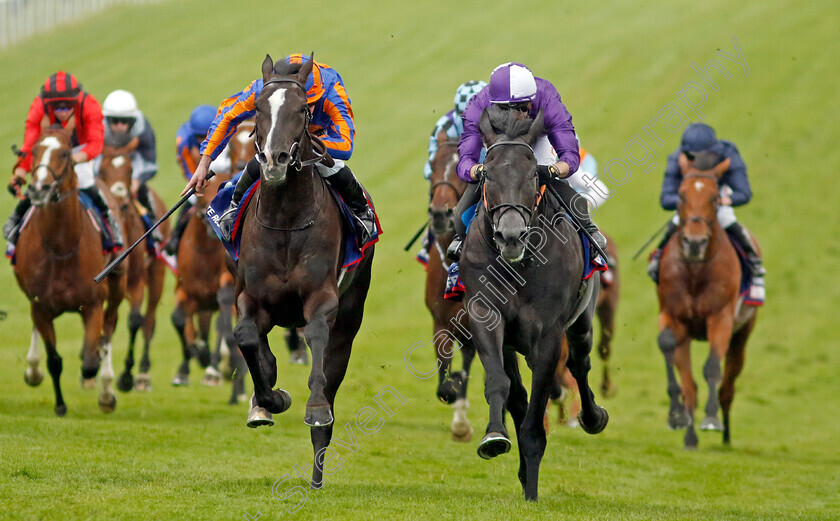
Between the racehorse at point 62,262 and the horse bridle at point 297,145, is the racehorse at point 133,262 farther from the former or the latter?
the horse bridle at point 297,145

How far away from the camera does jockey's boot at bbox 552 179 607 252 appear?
812 cm

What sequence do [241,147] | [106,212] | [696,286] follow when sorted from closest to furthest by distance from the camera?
[106,212], [696,286], [241,147]

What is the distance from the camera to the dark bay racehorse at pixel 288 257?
23.4ft

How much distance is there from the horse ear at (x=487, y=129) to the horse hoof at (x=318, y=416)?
79.9 inches

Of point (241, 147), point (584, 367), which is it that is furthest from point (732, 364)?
point (241, 147)

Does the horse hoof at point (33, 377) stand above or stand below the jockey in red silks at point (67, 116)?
below

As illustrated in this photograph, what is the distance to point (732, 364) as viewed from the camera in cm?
1337

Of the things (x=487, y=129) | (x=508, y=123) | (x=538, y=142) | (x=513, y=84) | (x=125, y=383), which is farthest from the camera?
(x=125, y=383)

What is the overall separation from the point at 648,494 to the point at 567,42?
33.7 meters

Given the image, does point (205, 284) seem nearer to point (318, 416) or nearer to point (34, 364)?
point (34, 364)

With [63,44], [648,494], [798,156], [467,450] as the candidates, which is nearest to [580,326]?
[648,494]

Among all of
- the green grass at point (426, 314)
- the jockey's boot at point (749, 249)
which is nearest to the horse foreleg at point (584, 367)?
the green grass at point (426, 314)

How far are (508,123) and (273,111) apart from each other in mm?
1518

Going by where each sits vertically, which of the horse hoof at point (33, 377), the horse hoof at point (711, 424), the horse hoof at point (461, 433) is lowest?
the horse hoof at point (461, 433)
